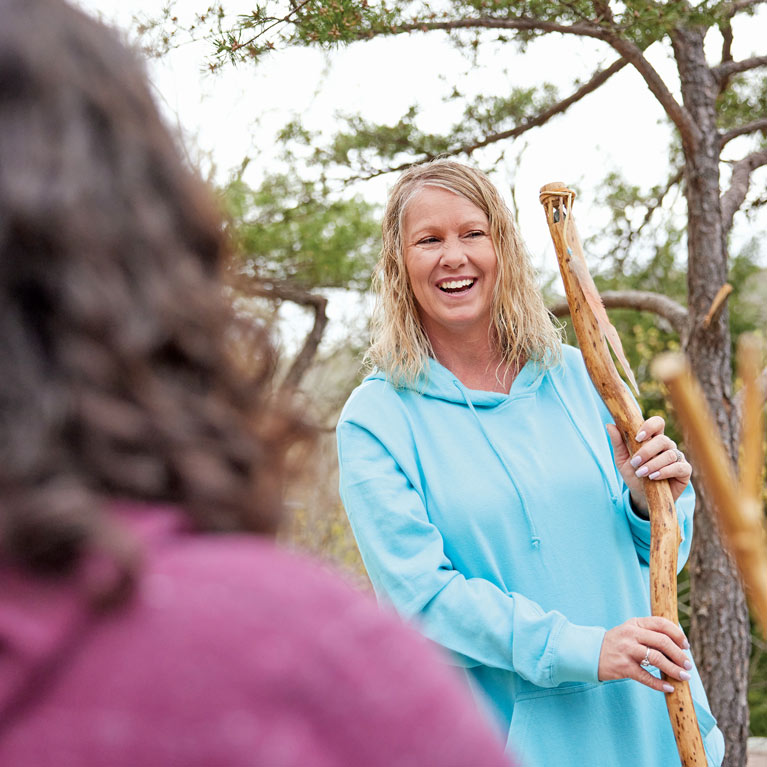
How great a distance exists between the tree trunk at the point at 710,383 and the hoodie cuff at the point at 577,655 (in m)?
2.52

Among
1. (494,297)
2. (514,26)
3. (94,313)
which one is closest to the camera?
(94,313)

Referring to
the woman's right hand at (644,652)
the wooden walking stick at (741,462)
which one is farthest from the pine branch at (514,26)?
the wooden walking stick at (741,462)

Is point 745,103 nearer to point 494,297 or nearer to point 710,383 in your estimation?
point 710,383

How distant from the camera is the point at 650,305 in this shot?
4.86 metres

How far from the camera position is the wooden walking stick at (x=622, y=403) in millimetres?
1865

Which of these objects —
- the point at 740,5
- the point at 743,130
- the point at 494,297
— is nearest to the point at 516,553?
the point at 494,297

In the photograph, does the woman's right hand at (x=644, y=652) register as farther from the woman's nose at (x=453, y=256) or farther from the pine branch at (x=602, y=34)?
the pine branch at (x=602, y=34)

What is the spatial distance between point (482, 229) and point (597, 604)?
915mm

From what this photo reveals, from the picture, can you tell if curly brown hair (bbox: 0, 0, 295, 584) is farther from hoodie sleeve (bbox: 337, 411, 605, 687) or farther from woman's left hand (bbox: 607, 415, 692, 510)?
woman's left hand (bbox: 607, 415, 692, 510)

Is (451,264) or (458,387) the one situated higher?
(451,264)

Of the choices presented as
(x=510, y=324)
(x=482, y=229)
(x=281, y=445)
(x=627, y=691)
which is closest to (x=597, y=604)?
(x=627, y=691)

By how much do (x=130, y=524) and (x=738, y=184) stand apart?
451cm

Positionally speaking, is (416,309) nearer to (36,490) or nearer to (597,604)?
(597,604)

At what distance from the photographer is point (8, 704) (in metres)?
A: 0.54
